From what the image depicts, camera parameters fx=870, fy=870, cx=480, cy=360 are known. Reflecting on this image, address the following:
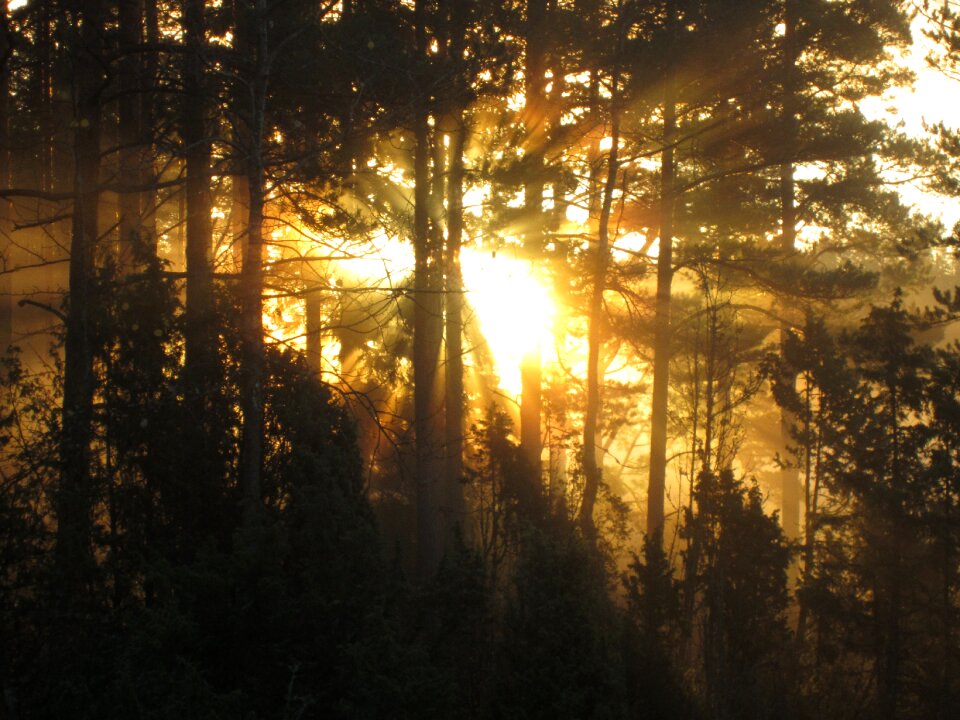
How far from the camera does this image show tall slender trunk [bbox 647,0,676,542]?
16.4 metres

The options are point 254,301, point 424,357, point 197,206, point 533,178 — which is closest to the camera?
point 254,301

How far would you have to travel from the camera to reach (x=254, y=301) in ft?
31.4

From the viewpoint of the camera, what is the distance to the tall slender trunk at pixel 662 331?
53.7 feet

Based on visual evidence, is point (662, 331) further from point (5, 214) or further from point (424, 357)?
point (5, 214)

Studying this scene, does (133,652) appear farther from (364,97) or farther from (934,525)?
(934,525)

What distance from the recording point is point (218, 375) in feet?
31.2

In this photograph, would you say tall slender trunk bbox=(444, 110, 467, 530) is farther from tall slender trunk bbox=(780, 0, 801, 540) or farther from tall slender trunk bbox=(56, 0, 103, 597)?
tall slender trunk bbox=(780, 0, 801, 540)

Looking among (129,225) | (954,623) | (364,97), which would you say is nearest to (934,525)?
(954,623)

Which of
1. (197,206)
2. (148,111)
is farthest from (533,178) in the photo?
(148,111)

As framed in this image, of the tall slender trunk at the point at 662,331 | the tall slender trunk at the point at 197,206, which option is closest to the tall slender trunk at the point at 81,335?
the tall slender trunk at the point at 197,206

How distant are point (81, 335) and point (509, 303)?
825 centimetres

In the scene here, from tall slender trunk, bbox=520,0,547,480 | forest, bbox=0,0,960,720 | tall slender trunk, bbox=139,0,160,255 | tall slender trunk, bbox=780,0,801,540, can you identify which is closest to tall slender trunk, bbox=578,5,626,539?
forest, bbox=0,0,960,720

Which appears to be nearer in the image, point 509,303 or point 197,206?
point 197,206

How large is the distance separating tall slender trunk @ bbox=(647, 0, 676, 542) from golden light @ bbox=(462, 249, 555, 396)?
218 cm
